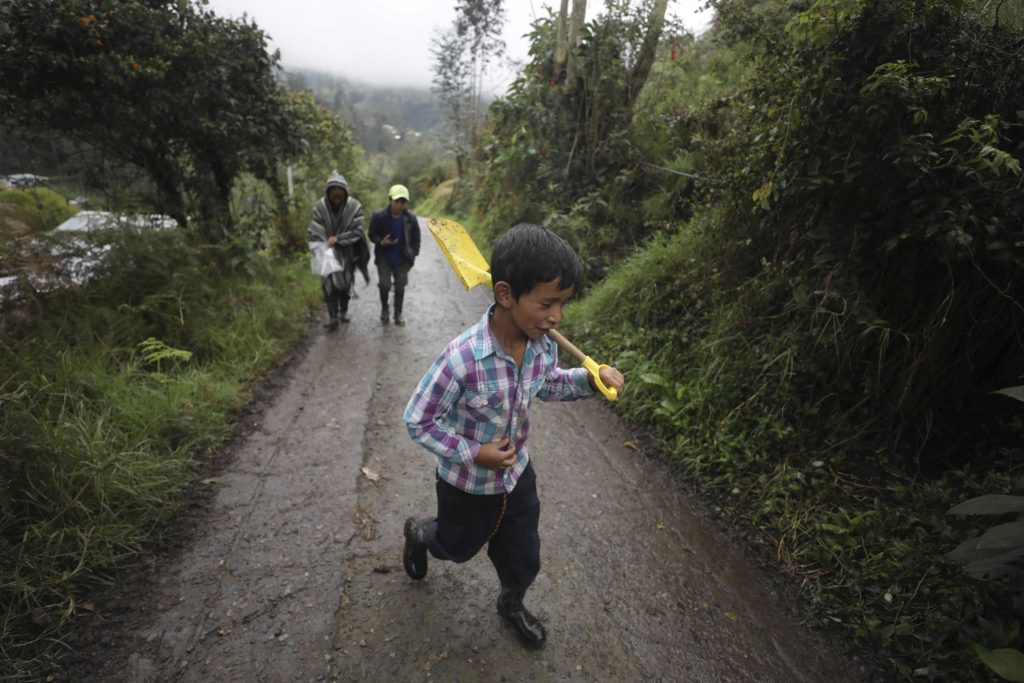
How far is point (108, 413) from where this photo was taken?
10.4ft

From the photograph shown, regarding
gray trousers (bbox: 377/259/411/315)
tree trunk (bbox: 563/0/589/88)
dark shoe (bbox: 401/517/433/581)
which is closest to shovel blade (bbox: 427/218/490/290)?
dark shoe (bbox: 401/517/433/581)

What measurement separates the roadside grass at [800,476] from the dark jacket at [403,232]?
114 inches

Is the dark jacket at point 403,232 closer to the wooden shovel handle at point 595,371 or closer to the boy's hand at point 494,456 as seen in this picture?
the wooden shovel handle at point 595,371

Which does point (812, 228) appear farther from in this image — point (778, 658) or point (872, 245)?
point (778, 658)

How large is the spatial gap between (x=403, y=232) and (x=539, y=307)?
15.9 feet

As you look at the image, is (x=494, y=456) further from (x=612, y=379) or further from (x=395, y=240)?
(x=395, y=240)

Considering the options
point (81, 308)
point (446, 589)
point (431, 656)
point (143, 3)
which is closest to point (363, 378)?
point (81, 308)

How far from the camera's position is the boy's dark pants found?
1.94 meters

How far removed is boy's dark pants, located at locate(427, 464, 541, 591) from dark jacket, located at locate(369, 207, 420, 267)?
178 inches

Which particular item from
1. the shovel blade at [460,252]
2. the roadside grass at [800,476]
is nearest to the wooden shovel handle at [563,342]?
the shovel blade at [460,252]

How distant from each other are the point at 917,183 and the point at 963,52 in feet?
2.37

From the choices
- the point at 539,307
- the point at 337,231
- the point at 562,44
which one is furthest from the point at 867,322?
the point at 562,44

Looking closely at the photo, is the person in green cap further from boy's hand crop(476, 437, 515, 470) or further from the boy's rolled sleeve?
boy's hand crop(476, 437, 515, 470)

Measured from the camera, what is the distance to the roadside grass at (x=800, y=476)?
6.95 feet
